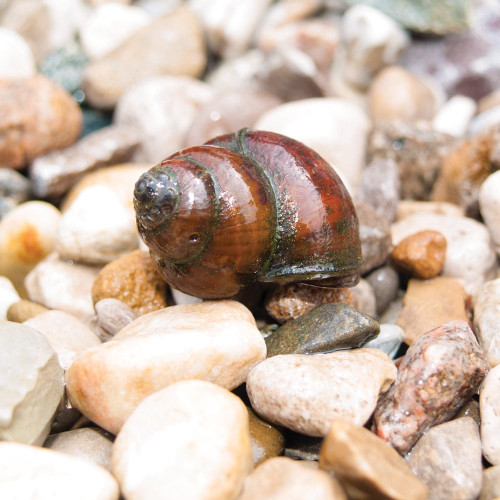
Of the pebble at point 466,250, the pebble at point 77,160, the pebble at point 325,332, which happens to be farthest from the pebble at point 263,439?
the pebble at point 77,160

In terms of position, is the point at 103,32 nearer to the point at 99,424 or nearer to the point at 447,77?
the point at 447,77

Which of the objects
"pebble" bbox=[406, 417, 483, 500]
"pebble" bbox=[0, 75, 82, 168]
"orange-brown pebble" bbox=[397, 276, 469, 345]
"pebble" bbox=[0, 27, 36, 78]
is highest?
"pebble" bbox=[0, 27, 36, 78]

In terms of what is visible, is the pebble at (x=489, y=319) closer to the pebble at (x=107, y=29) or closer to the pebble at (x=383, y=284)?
the pebble at (x=383, y=284)

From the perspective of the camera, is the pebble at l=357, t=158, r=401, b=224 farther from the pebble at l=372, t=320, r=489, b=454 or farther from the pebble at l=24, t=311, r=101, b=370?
the pebble at l=24, t=311, r=101, b=370

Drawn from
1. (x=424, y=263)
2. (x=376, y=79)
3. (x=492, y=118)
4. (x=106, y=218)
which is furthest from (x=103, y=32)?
(x=424, y=263)

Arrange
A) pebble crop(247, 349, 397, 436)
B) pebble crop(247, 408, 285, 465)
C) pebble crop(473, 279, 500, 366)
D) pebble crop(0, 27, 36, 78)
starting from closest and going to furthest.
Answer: pebble crop(247, 349, 397, 436)
pebble crop(247, 408, 285, 465)
pebble crop(473, 279, 500, 366)
pebble crop(0, 27, 36, 78)

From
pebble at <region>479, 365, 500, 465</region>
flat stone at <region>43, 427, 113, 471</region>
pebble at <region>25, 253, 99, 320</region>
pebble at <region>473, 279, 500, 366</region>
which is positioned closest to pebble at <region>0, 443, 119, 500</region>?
flat stone at <region>43, 427, 113, 471</region>

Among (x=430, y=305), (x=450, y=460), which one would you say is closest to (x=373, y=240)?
(x=430, y=305)
